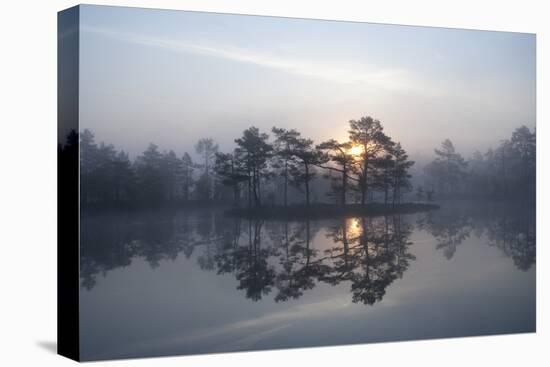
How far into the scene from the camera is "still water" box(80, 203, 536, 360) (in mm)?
8797

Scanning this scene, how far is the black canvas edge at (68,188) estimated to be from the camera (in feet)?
28.6

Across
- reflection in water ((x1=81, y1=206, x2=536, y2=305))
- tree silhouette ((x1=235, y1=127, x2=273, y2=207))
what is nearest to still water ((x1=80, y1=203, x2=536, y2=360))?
reflection in water ((x1=81, y1=206, x2=536, y2=305))

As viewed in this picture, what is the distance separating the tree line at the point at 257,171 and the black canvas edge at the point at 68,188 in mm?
178

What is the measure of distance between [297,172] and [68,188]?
98.0 inches

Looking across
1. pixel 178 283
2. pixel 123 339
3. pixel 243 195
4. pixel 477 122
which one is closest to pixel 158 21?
pixel 243 195

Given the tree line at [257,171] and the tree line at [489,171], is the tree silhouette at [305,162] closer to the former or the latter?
the tree line at [257,171]

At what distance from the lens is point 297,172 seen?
378 inches

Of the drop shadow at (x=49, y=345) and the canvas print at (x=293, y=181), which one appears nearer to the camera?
the canvas print at (x=293, y=181)

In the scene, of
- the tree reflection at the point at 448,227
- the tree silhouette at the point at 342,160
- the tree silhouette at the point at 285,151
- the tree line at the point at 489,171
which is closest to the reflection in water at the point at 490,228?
the tree reflection at the point at 448,227

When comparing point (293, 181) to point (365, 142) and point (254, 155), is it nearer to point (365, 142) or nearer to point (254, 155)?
point (254, 155)

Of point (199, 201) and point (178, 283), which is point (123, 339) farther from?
point (199, 201)

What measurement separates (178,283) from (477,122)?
4.01m

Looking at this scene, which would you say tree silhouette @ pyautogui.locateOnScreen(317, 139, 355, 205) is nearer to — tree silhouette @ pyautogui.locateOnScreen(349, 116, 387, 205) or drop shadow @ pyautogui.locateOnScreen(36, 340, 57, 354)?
tree silhouette @ pyautogui.locateOnScreen(349, 116, 387, 205)

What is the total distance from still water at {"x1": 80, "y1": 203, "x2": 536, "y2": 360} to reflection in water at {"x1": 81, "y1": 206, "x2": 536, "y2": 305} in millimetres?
11
